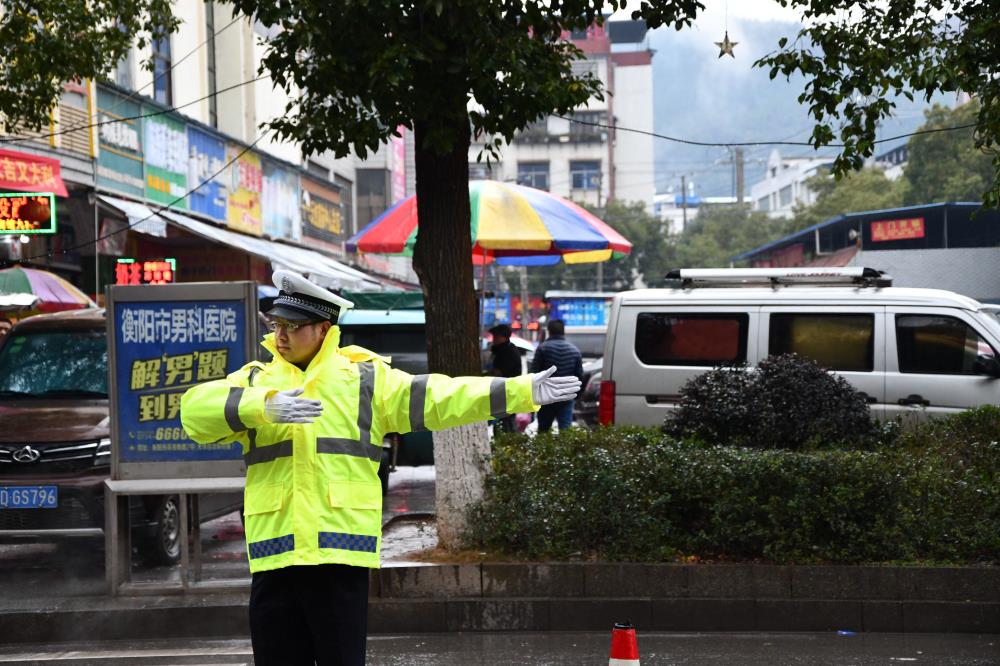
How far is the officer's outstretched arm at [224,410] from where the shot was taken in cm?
404

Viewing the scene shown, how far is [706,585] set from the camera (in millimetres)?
7801

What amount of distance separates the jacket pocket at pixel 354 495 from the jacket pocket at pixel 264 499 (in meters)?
0.17

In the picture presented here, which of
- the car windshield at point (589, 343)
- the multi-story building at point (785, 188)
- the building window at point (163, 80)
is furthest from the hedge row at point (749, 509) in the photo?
the multi-story building at point (785, 188)

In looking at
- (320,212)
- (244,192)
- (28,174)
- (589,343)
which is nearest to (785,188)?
(320,212)

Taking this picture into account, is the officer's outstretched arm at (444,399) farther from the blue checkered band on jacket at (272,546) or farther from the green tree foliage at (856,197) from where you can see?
the green tree foliage at (856,197)

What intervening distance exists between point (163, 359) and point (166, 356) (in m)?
0.03

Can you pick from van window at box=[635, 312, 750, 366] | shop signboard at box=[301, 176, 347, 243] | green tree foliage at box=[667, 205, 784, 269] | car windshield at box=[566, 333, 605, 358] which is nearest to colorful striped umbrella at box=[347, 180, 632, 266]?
van window at box=[635, 312, 750, 366]

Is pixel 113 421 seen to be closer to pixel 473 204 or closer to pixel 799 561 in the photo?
pixel 799 561

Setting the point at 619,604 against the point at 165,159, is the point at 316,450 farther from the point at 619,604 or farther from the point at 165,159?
the point at 165,159

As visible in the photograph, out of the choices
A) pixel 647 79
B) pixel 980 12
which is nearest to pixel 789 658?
pixel 980 12

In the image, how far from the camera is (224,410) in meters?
4.09

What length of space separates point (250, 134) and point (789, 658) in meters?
25.2

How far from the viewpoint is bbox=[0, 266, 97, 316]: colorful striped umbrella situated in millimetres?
14500

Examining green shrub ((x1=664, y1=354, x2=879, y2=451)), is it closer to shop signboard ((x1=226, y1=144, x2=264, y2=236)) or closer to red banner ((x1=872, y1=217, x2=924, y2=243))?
shop signboard ((x1=226, y1=144, x2=264, y2=236))
